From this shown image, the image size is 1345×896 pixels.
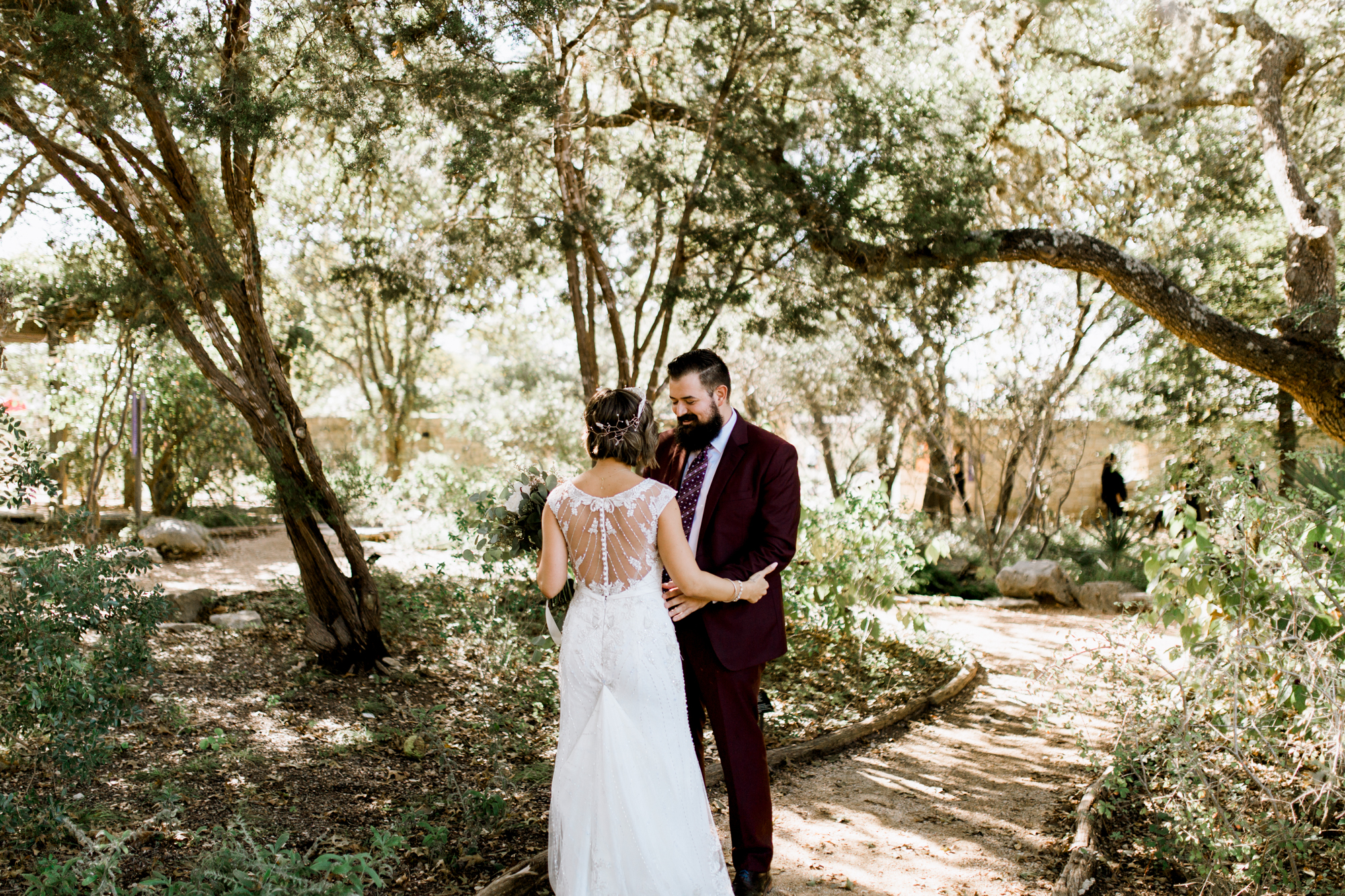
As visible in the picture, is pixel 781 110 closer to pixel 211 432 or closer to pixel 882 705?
pixel 882 705

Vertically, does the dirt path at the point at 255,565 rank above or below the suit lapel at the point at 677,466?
below

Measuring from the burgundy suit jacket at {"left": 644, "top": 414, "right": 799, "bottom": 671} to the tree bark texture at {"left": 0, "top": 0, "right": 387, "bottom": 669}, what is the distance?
10.4ft

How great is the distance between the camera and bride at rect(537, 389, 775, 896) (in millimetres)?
2986

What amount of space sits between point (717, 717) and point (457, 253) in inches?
188

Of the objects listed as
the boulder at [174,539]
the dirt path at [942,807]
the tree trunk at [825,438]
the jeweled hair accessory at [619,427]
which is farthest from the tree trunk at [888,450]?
the jeweled hair accessory at [619,427]

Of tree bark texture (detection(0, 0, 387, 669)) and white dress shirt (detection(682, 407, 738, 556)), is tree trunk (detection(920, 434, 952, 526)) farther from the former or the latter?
white dress shirt (detection(682, 407, 738, 556))

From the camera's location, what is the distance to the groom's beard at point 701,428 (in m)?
3.56

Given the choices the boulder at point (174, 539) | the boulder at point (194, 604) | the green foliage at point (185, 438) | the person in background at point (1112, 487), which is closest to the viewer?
the boulder at point (194, 604)

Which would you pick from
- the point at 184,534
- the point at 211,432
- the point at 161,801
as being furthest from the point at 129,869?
the point at 211,432

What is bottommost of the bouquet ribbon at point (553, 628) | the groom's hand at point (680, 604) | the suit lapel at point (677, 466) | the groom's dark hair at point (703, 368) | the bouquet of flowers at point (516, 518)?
the bouquet ribbon at point (553, 628)

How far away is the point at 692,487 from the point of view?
3.63 metres

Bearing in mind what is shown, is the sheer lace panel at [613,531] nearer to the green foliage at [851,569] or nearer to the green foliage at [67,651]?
the green foliage at [67,651]

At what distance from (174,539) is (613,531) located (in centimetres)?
934

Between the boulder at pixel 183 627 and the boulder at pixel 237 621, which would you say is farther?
the boulder at pixel 237 621
